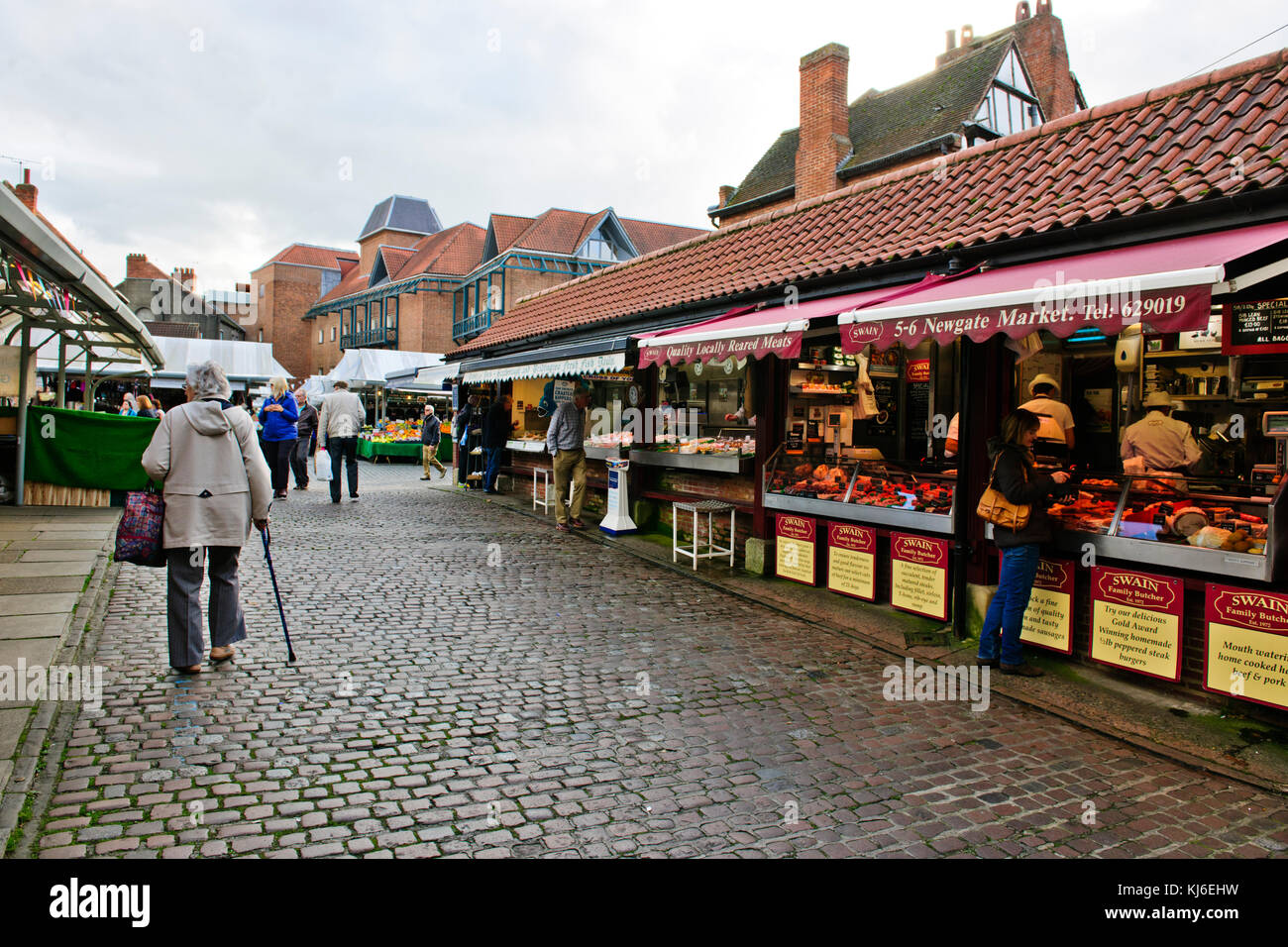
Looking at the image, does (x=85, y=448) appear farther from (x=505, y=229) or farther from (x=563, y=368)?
(x=505, y=229)

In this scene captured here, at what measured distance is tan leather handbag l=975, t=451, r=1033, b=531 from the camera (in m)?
5.42

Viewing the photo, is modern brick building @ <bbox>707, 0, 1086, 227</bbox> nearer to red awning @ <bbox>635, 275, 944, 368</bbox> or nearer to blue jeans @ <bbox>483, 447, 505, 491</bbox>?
blue jeans @ <bbox>483, 447, 505, 491</bbox>

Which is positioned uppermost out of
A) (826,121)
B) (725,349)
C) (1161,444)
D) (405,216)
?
(405,216)

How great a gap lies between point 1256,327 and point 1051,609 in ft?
7.39

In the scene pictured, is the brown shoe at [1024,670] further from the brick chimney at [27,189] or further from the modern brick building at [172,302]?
the modern brick building at [172,302]

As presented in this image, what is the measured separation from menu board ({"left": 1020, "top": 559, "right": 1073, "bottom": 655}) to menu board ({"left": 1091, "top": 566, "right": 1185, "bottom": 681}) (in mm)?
180

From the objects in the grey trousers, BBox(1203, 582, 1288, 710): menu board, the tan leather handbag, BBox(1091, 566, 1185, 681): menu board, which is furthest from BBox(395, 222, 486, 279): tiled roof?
BBox(1203, 582, 1288, 710): menu board

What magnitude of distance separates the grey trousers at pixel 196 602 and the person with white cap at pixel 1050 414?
560 centimetres

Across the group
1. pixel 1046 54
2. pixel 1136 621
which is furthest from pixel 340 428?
pixel 1046 54

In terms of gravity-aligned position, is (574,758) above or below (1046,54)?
below

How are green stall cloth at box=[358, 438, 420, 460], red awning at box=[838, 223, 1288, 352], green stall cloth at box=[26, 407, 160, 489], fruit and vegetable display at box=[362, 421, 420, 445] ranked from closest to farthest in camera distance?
red awning at box=[838, 223, 1288, 352] → green stall cloth at box=[26, 407, 160, 489] → green stall cloth at box=[358, 438, 420, 460] → fruit and vegetable display at box=[362, 421, 420, 445]

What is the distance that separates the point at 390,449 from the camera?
2669 cm

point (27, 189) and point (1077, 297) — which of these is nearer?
point (1077, 297)

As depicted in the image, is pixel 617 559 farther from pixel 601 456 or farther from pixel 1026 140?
pixel 1026 140
